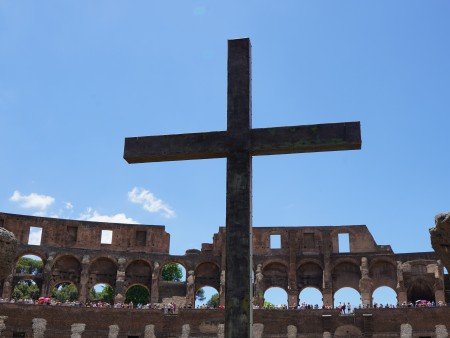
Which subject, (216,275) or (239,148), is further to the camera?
(216,275)

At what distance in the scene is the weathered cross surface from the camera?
598 centimetres

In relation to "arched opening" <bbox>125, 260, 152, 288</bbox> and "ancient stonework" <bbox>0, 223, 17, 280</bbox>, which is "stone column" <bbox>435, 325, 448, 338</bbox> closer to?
"arched opening" <bbox>125, 260, 152, 288</bbox>

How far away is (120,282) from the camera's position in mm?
39188

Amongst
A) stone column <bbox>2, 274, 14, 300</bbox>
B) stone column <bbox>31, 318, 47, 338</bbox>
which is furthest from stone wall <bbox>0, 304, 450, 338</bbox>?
stone column <bbox>2, 274, 14, 300</bbox>

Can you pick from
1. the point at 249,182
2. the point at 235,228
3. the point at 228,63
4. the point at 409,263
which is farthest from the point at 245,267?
the point at 409,263

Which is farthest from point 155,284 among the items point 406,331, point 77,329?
point 406,331

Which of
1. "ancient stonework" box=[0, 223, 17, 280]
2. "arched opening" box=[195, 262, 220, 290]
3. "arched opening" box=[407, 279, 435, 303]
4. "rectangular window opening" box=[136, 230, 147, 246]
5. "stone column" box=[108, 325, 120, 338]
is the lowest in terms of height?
"stone column" box=[108, 325, 120, 338]

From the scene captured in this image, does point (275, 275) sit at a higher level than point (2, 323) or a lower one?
higher

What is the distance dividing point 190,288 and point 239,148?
113 ft

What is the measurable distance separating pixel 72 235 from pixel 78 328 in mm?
11278

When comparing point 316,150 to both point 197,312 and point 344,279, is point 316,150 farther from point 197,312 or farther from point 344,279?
point 344,279

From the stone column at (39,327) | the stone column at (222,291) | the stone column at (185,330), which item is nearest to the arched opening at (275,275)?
the stone column at (222,291)

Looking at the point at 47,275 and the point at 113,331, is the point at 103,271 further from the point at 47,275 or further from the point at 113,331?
the point at 113,331

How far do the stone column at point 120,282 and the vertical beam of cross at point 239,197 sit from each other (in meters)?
33.7
